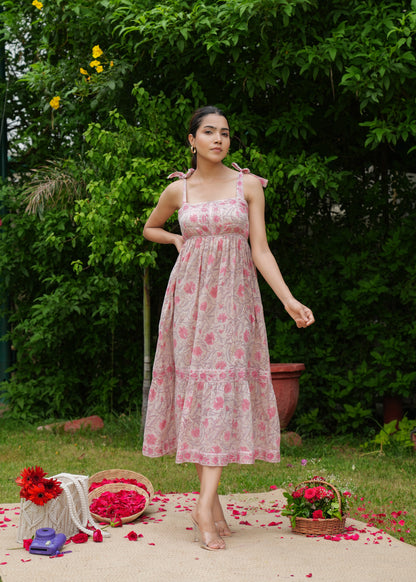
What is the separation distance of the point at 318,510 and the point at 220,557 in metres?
0.56

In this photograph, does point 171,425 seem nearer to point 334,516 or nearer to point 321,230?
point 334,516

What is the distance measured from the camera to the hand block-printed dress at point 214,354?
3057 millimetres

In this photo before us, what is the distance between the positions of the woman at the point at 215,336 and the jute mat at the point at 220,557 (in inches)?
5.9

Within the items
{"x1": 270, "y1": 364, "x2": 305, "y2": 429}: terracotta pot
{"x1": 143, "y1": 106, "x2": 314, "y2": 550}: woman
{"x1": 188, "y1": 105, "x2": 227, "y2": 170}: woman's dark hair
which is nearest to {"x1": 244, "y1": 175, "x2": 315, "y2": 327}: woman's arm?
{"x1": 143, "y1": 106, "x2": 314, "y2": 550}: woman

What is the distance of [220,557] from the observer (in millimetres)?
2900

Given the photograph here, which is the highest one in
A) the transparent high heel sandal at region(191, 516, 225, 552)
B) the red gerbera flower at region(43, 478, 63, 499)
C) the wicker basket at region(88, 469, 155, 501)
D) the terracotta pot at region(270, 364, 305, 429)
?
the terracotta pot at region(270, 364, 305, 429)

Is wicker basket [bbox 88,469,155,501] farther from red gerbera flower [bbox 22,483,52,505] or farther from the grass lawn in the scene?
red gerbera flower [bbox 22,483,52,505]

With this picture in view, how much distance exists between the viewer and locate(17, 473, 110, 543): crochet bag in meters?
3.10

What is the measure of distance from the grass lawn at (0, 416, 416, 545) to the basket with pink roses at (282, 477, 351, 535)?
16cm

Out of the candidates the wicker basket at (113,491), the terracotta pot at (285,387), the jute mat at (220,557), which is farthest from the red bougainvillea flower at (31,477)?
the terracotta pot at (285,387)

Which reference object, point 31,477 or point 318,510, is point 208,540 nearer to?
point 318,510

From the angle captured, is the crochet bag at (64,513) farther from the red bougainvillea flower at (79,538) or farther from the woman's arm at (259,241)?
the woman's arm at (259,241)

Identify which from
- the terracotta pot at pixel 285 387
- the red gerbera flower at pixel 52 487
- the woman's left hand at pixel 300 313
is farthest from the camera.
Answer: the terracotta pot at pixel 285 387

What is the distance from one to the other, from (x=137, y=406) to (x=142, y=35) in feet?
9.79
